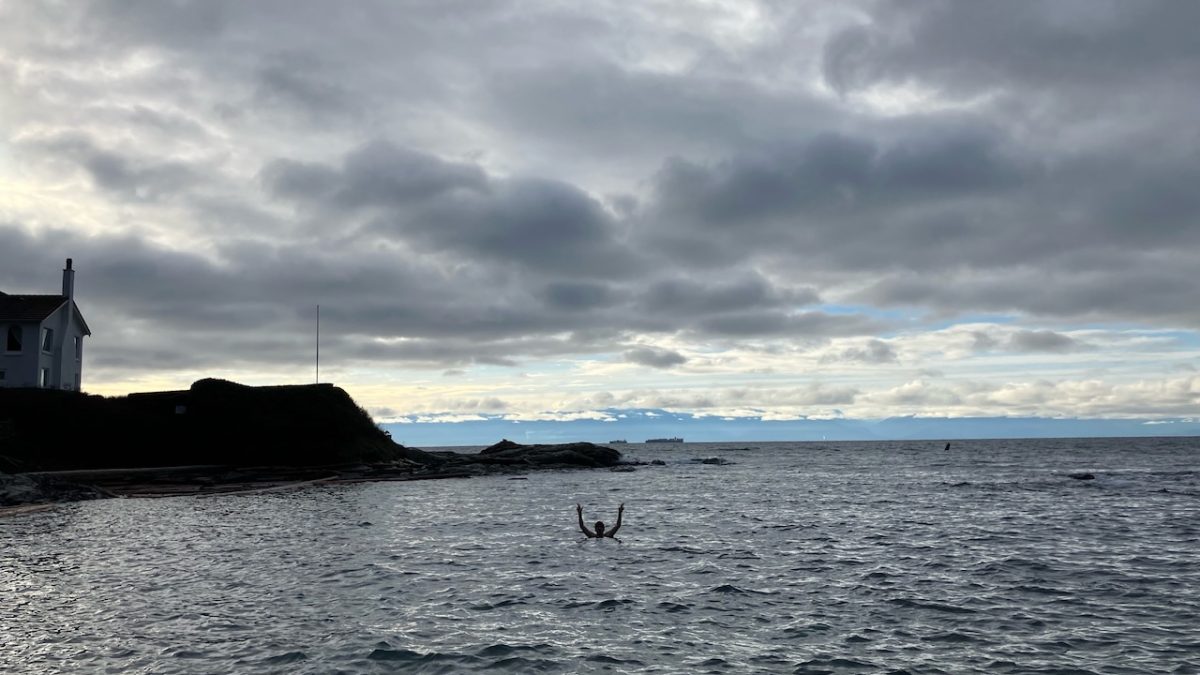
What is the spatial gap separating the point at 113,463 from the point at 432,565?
61.8m

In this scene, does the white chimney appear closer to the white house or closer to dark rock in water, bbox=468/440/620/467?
the white house

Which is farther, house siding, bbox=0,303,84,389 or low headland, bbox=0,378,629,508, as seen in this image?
house siding, bbox=0,303,84,389

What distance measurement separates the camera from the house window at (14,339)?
7806cm

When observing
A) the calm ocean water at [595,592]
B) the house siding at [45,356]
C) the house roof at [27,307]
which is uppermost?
the house roof at [27,307]

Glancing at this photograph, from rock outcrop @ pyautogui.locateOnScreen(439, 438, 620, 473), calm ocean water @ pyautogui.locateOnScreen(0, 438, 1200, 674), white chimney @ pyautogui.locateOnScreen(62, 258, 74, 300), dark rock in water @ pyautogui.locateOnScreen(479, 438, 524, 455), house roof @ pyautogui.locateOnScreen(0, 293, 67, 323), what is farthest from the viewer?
dark rock in water @ pyautogui.locateOnScreen(479, 438, 524, 455)

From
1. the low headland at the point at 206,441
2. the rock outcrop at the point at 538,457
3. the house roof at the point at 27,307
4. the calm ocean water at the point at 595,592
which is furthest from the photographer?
the rock outcrop at the point at 538,457

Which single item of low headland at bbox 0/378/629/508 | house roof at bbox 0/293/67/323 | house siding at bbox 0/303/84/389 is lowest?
low headland at bbox 0/378/629/508

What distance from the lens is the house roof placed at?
76.8 meters

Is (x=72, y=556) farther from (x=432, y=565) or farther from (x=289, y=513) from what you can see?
(x=289, y=513)

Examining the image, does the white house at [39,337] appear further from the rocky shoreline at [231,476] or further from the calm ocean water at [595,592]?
the calm ocean water at [595,592]

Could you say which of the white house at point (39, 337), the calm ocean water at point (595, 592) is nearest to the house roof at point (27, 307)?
the white house at point (39, 337)

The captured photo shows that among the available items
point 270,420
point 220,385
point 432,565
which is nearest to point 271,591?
point 432,565

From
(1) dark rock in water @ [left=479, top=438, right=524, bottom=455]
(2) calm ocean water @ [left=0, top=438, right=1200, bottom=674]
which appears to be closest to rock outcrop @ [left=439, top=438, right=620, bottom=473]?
(1) dark rock in water @ [left=479, top=438, right=524, bottom=455]

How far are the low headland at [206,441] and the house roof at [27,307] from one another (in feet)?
23.2
